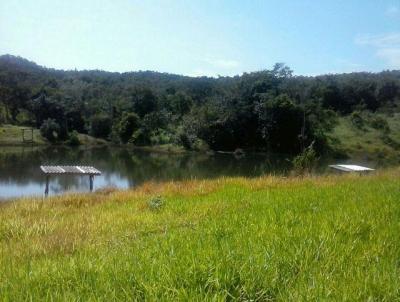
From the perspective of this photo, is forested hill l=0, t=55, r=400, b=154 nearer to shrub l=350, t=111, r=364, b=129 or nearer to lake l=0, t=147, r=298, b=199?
shrub l=350, t=111, r=364, b=129

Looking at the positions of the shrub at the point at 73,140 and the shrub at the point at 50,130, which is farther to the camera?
the shrub at the point at 50,130

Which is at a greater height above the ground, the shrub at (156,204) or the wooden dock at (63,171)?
the shrub at (156,204)

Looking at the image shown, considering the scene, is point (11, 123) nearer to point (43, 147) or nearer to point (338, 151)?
point (43, 147)

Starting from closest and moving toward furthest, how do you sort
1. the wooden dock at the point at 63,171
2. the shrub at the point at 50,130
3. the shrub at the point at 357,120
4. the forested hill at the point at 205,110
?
the wooden dock at the point at 63,171, the forested hill at the point at 205,110, the shrub at the point at 50,130, the shrub at the point at 357,120

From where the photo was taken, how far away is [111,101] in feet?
272

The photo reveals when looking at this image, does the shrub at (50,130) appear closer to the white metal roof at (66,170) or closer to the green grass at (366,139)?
the green grass at (366,139)

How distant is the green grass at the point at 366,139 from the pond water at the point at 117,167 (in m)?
13.4

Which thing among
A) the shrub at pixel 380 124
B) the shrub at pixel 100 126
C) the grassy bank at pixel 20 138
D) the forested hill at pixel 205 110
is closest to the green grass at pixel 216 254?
the forested hill at pixel 205 110

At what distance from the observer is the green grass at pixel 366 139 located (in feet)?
208

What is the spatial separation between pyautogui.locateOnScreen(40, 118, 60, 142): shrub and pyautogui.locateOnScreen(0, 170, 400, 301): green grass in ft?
222

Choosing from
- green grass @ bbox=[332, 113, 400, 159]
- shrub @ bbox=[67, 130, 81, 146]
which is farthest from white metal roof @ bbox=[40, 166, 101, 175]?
shrub @ bbox=[67, 130, 81, 146]

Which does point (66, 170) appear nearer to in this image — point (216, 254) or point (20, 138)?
point (216, 254)

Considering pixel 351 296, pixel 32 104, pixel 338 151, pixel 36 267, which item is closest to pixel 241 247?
pixel 351 296

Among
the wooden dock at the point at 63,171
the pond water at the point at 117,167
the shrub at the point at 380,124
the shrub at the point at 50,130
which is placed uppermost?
the shrub at the point at 380,124
